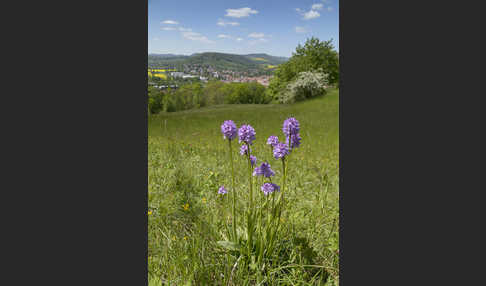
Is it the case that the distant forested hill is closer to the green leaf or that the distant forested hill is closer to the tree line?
the tree line

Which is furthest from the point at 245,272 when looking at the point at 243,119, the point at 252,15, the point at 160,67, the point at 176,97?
the point at 252,15

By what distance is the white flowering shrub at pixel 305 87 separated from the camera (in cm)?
253

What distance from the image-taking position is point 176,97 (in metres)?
2.45

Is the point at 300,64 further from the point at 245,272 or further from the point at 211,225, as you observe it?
the point at 245,272

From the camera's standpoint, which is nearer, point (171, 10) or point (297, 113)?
point (171, 10)

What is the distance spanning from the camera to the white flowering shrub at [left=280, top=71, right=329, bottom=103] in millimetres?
2527

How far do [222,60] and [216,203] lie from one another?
4.42ft

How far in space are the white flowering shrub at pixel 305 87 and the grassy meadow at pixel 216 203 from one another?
73 mm

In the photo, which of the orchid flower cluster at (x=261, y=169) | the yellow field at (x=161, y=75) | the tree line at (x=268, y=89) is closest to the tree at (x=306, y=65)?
the tree line at (x=268, y=89)

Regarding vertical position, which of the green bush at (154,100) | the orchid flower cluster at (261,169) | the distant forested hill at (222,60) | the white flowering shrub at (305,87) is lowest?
the orchid flower cluster at (261,169)

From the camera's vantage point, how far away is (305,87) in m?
2.71

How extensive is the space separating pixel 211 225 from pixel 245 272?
519 mm

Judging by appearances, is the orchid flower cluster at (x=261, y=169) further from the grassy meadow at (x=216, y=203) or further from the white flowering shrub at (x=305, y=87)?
the white flowering shrub at (x=305, y=87)

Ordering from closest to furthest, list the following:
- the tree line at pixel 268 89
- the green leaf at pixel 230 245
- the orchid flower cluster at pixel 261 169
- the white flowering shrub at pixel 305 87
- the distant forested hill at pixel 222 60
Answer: the orchid flower cluster at pixel 261 169
the green leaf at pixel 230 245
the distant forested hill at pixel 222 60
the tree line at pixel 268 89
the white flowering shrub at pixel 305 87
